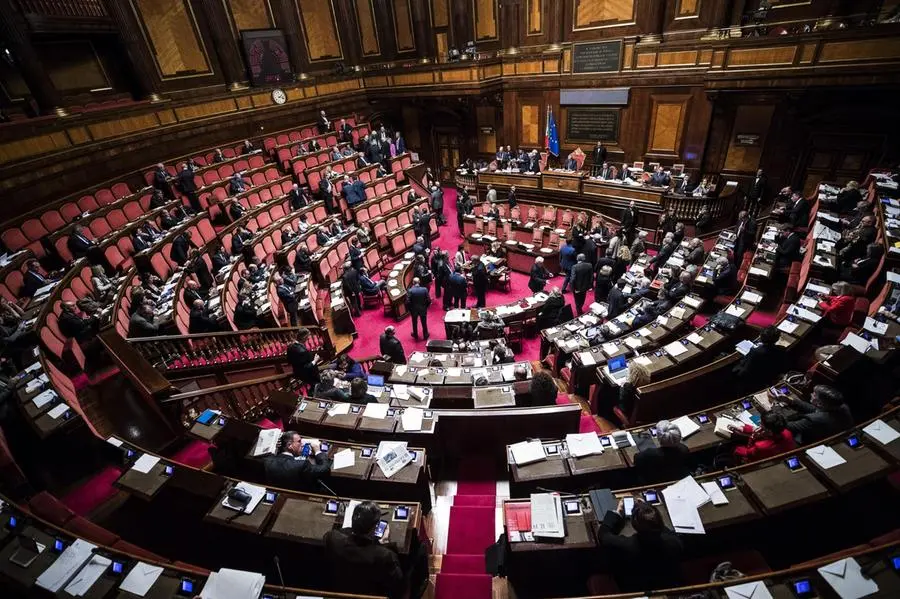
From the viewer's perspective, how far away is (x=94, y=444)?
14.6 ft

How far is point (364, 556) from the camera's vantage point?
285 centimetres

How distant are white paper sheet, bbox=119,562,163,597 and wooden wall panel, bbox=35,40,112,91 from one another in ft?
39.5

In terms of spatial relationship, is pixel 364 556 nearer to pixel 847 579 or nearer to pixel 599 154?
pixel 847 579

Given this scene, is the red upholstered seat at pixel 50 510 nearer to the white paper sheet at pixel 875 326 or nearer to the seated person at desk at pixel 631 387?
the seated person at desk at pixel 631 387

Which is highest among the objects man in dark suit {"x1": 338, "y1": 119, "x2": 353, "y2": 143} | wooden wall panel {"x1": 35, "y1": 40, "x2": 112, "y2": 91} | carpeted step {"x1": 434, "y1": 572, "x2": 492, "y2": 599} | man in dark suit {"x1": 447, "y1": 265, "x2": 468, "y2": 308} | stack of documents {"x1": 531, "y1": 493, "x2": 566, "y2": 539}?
wooden wall panel {"x1": 35, "y1": 40, "x2": 112, "y2": 91}

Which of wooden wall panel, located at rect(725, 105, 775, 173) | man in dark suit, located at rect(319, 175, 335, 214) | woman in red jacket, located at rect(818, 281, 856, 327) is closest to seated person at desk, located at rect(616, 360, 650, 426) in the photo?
woman in red jacket, located at rect(818, 281, 856, 327)

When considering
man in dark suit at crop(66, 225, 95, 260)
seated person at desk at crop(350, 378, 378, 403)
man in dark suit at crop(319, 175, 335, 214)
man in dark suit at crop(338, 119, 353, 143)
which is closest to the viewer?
seated person at desk at crop(350, 378, 378, 403)

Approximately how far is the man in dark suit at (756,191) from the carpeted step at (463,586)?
10116 millimetres

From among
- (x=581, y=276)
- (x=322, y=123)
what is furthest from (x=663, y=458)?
(x=322, y=123)

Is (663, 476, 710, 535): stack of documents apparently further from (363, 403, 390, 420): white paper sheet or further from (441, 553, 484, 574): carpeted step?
(363, 403, 390, 420): white paper sheet

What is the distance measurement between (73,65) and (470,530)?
13628mm

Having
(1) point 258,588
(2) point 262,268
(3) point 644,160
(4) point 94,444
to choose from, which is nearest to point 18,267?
(2) point 262,268

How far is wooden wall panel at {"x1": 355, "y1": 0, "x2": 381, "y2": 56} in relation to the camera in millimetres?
15282

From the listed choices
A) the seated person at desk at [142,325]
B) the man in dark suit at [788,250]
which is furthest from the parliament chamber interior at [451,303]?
the man in dark suit at [788,250]
